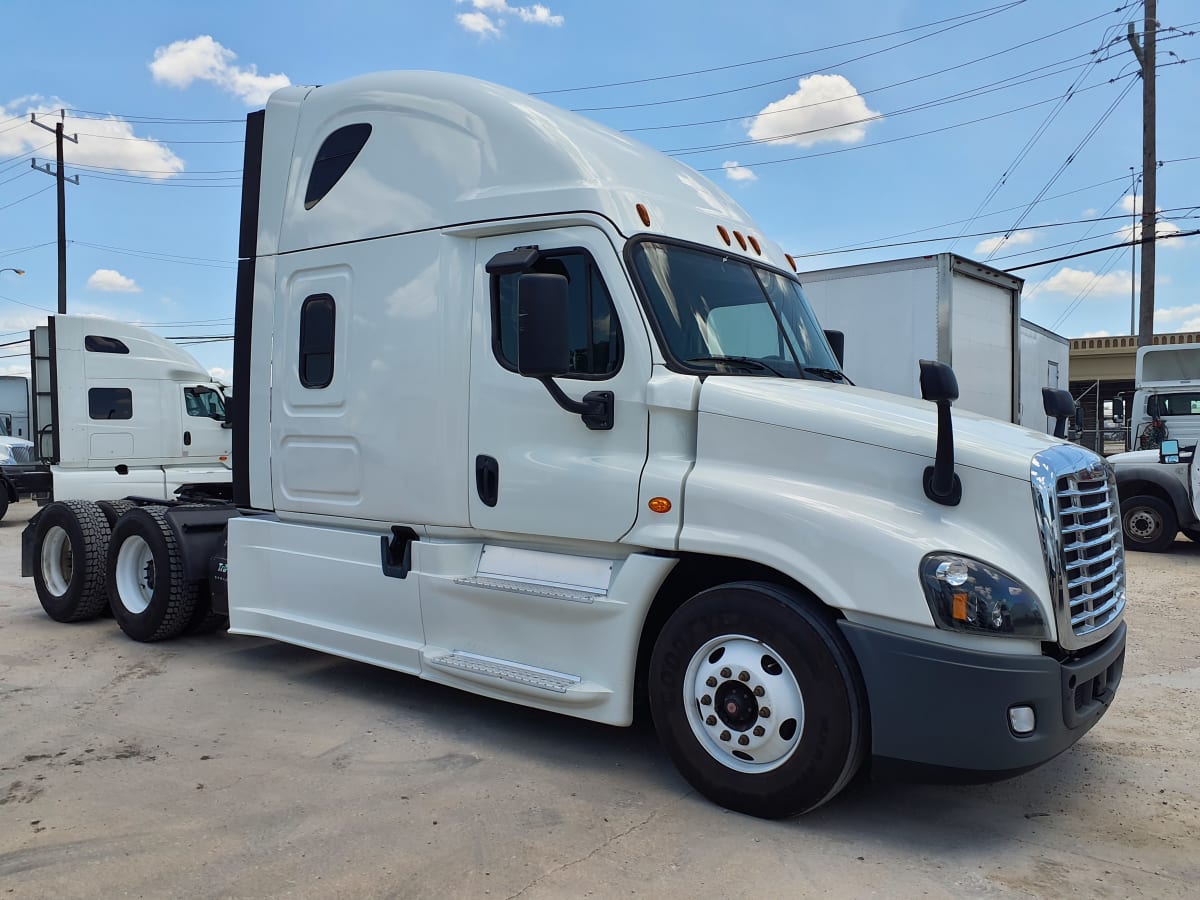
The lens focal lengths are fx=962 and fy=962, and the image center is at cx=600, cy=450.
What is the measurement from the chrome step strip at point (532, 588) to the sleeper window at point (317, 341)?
159 cm

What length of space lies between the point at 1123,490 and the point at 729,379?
412 inches

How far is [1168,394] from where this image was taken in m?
14.2

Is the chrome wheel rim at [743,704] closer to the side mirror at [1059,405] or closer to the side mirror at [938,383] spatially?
the side mirror at [938,383]

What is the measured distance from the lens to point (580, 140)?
4.82 meters

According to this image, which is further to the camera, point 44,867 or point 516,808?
point 516,808

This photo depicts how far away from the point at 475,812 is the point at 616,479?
155 cm

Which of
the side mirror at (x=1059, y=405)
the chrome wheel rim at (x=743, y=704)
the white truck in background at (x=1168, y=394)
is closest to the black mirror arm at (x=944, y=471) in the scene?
the chrome wheel rim at (x=743, y=704)

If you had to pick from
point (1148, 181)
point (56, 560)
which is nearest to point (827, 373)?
point (56, 560)

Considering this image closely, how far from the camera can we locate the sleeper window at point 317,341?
5637mm

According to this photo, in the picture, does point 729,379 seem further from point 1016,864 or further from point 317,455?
point 317,455

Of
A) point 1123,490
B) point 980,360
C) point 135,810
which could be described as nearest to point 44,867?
point 135,810

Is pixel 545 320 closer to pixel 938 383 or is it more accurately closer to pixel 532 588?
pixel 532 588

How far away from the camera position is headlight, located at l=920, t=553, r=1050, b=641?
352 centimetres

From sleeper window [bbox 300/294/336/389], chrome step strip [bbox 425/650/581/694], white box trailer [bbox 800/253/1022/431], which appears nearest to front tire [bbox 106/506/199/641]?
sleeper window [bbox 300/294/336/389]
